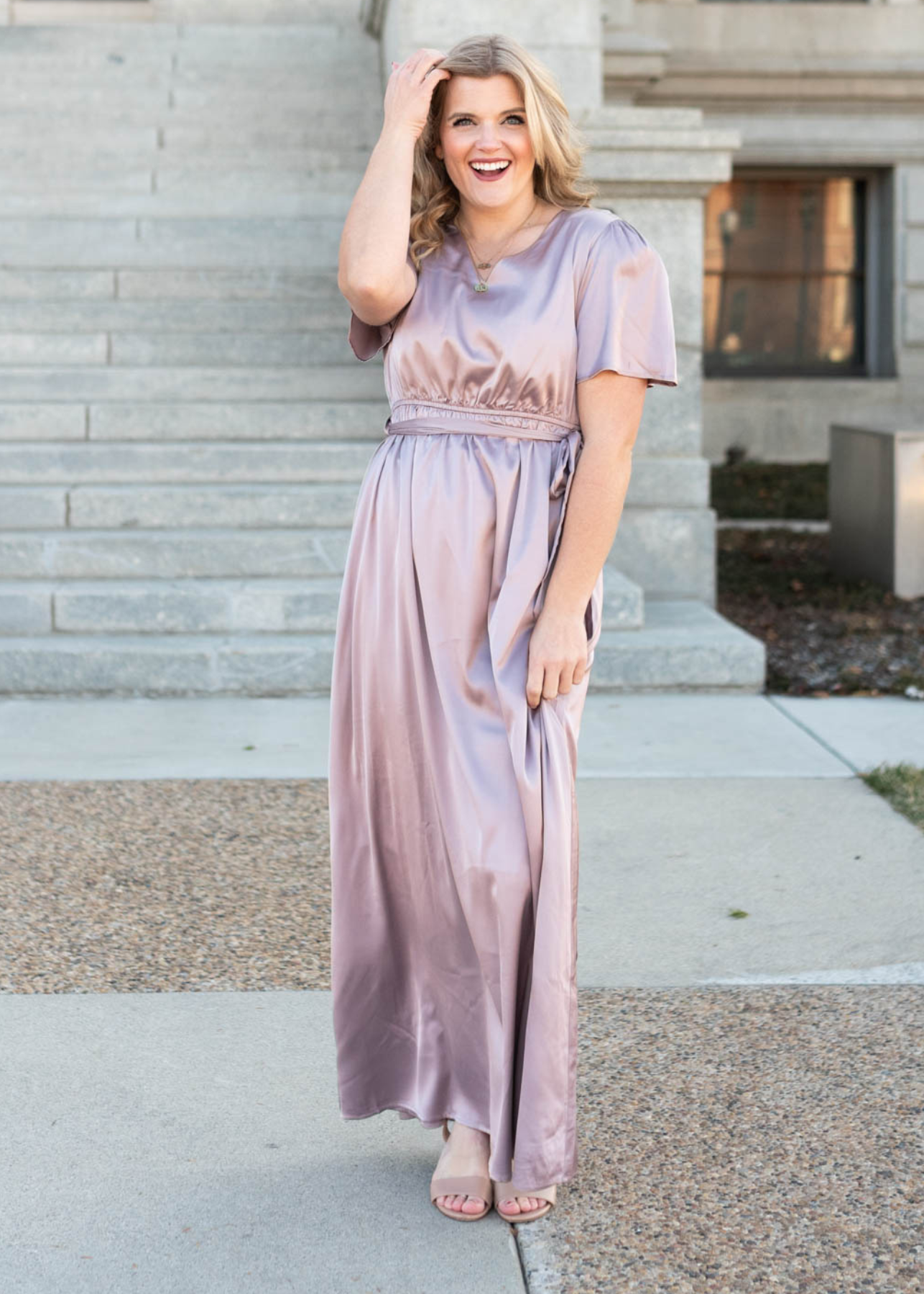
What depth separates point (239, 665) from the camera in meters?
6.38

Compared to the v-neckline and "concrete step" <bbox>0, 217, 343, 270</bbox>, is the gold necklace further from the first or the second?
"concrete step" <bbox>0, 217, 343, 270</bbox>

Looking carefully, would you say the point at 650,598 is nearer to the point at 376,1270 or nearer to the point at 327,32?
the point at 376,1270

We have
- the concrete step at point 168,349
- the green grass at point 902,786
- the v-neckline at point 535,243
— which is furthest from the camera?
the concrete step at point 168,349

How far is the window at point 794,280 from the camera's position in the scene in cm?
1582

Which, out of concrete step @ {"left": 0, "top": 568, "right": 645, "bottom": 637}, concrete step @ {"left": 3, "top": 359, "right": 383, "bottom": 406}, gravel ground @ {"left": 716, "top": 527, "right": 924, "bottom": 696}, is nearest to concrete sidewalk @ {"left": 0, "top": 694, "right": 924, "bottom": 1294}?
concrete step @ {"left": 0, "top": 568, "right": 645, "bottom": 637}

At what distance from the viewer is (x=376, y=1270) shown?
8.07 ft

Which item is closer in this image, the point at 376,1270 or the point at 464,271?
the point at 376,1270

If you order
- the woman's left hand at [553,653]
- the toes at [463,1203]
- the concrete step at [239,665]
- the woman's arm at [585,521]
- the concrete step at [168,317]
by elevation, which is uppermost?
the concrete step at [168,317]

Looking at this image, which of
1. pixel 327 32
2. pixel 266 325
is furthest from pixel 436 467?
pixel 327 32

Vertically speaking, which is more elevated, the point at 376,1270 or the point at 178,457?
the point at 178,457

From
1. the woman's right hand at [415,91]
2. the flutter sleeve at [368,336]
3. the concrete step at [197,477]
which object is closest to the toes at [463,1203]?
the flutter sleeve at [368,336]

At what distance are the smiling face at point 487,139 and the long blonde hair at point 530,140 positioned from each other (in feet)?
0.05

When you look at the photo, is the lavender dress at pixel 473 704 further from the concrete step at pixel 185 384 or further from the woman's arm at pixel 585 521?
the concrete step at pixel 185 384

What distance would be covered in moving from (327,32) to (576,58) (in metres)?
4.74
